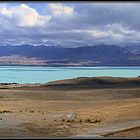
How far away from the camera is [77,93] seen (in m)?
45.7

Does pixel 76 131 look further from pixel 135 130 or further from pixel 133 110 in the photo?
pixel 133 110

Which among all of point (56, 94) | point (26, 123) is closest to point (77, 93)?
point (56, 94)

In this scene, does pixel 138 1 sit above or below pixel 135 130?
above

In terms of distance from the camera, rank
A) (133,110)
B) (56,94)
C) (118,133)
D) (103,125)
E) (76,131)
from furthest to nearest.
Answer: (56,94) < (133,110) < (103,125) < (76,131) < (118,133)

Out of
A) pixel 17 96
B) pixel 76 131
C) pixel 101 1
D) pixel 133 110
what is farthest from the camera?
pixel 17 96

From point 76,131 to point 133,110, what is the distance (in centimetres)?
637

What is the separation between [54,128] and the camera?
1591 cm

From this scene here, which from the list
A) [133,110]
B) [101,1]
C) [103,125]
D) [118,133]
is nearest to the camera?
[101,1]

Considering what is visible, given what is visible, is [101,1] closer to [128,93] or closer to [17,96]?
[17,96]

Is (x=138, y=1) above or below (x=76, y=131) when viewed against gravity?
above

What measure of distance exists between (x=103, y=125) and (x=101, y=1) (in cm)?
1160

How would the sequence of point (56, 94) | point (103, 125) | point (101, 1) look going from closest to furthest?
1. point (101, 1)
2. point (103, 125)
3. point (56, 94)

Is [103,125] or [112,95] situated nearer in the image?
[103,125]

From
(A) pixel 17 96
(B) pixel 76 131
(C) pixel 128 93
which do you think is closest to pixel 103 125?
(B) pixel 76 131
